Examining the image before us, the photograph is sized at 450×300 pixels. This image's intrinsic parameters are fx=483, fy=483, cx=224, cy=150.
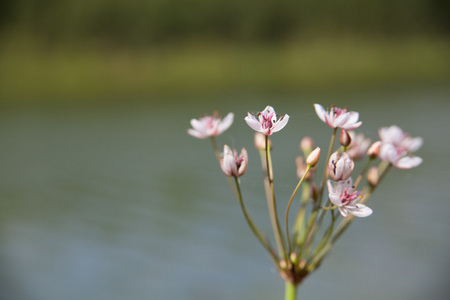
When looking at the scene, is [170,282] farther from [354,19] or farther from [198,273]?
[354,19]

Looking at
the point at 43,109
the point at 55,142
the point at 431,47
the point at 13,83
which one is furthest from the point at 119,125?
the point at 431,47

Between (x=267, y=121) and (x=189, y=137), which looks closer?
(x=267, y=121)

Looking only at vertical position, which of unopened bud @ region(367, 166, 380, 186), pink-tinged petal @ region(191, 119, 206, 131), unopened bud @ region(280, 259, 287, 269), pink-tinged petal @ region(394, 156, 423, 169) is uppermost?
pink-tinged petal @ region(191, 119, 206, 131)

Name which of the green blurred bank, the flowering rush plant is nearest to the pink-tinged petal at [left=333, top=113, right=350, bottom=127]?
the flowering rush plant

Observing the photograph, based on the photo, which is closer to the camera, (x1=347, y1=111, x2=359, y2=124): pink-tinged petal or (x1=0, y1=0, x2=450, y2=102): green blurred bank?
(x1=347, y1=111, x2=359, y2=124): pink-tinged petal

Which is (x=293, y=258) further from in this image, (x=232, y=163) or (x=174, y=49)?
(x=174, y=49)

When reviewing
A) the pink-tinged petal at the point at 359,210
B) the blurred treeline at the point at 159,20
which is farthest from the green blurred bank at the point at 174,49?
the pink-tinged petal at the point at 359,210

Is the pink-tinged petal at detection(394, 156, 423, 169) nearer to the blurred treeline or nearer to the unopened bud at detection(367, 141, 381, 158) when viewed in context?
the unopened bud at detection(367, 141, 381, 158)

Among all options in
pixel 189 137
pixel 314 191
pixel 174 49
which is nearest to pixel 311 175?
pixel 314 191
